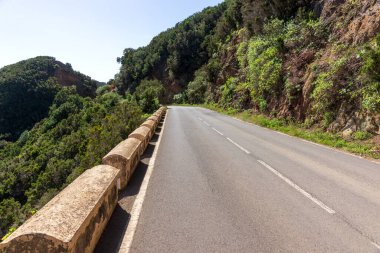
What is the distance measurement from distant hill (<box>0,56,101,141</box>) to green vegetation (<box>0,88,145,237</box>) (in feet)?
46.3

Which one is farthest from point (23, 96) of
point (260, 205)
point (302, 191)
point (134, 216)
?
point (260, 205)

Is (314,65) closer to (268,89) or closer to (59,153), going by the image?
(268,89)

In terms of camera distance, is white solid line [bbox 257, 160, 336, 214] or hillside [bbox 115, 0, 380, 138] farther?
hillside [bbox 115, 0, 380, 138]

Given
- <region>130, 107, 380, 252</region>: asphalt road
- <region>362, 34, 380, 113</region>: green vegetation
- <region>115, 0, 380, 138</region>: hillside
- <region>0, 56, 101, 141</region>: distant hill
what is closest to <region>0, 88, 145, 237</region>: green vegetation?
<region>130, 107, 380, 252</region>: asphalt road

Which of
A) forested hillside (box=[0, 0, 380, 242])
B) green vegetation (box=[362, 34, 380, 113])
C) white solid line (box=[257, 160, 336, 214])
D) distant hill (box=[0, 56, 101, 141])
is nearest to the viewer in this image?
white solid line (box=[257, 160, 336, 214])

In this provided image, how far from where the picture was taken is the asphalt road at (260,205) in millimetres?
4633

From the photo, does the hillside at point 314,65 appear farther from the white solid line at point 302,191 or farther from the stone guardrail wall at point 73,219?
the stone guardrail wall at point 73,219

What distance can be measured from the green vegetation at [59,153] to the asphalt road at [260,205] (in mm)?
4901

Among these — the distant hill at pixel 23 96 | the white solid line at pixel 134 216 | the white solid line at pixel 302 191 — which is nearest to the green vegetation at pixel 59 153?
the white solid line at pixel 134 216

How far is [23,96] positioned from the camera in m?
91.4

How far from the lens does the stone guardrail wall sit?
322 centimetres

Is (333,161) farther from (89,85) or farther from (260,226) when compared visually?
(89,85)

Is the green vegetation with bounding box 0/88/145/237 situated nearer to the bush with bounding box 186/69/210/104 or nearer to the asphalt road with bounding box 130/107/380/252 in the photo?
the asphalt road with bounding box 130/107/380/252

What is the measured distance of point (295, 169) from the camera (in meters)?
9.17
